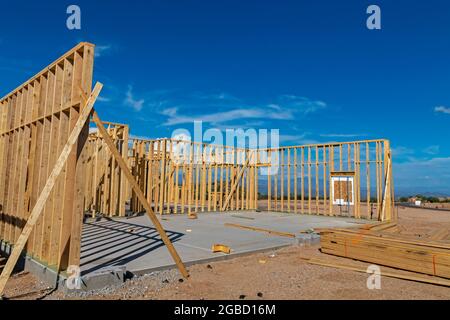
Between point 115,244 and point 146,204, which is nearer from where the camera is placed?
point 146,204

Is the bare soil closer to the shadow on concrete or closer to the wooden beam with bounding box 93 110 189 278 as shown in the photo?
the wooden beam with bounding box 93 110 189 278

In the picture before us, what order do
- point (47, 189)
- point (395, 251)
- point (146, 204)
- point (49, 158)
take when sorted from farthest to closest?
point (395, 251)
point (49, 158)
point (146, 204)
point (47, 189)

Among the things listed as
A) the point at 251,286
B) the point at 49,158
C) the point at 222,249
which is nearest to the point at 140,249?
the point at 222,249

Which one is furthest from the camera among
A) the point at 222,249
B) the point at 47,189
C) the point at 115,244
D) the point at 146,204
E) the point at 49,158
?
the point at 115,244

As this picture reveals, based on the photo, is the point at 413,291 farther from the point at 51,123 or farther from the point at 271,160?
the point at 271,160

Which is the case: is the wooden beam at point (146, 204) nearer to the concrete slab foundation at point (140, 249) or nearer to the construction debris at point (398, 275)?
the concrete slab foundation at point (140, 249)

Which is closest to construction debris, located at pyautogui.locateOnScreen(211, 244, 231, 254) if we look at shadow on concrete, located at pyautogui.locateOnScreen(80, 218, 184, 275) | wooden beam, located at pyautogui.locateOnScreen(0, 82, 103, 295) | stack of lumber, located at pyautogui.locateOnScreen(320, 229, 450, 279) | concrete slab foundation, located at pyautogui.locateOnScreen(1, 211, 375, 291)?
concrete slab foundation, located at pyautogui.locateOnScreen(1, 211, 375, 291)

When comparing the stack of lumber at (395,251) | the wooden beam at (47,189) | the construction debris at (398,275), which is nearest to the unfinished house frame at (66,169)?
the wooden beam at (47,189)

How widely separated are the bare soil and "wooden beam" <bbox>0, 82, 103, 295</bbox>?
0.56 m

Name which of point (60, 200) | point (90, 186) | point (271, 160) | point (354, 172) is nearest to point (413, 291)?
point (60, 200)

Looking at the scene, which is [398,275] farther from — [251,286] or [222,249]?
[222,249]

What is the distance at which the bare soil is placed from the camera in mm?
3861

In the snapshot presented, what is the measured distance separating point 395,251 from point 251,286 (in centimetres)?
270

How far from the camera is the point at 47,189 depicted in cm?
372
